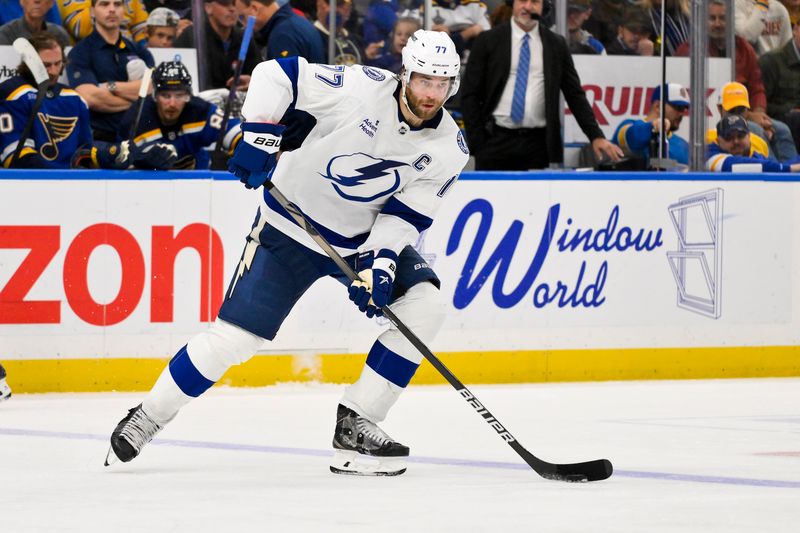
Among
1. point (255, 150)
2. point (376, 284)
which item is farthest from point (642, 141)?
point (255, 150)

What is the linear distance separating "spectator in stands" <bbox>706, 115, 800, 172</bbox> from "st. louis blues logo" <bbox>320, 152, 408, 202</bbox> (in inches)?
125

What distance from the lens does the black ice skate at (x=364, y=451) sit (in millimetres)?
4051

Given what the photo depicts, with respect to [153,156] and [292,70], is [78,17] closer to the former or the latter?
[153,156]

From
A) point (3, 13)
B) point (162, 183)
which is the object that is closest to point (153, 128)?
point (162, 183)

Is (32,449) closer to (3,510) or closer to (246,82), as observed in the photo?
(3,510)

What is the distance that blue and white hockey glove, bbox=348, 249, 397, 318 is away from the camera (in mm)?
3986

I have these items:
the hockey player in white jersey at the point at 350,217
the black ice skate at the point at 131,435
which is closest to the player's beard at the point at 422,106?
the hockey player in white jersey at the point at 350,217

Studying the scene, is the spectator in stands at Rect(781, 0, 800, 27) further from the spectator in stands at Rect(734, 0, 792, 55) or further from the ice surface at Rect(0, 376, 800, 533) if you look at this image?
the ice surface at Rect(0, 376, 800, 533)

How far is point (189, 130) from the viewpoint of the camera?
629cm

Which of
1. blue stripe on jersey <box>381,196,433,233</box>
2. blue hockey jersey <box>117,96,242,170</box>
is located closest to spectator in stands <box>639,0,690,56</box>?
blue hockey jersey <box>117,96,242,170</box>

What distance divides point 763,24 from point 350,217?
405 cm

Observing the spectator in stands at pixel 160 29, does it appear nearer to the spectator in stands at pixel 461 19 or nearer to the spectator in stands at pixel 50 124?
the spectator in stands at pixel 50 124

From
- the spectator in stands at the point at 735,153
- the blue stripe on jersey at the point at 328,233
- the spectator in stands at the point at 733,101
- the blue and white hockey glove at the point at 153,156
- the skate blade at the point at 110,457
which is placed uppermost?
the blue stripe on jersey at the point at 328,233

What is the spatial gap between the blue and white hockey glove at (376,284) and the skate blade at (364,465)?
15.4 inches
